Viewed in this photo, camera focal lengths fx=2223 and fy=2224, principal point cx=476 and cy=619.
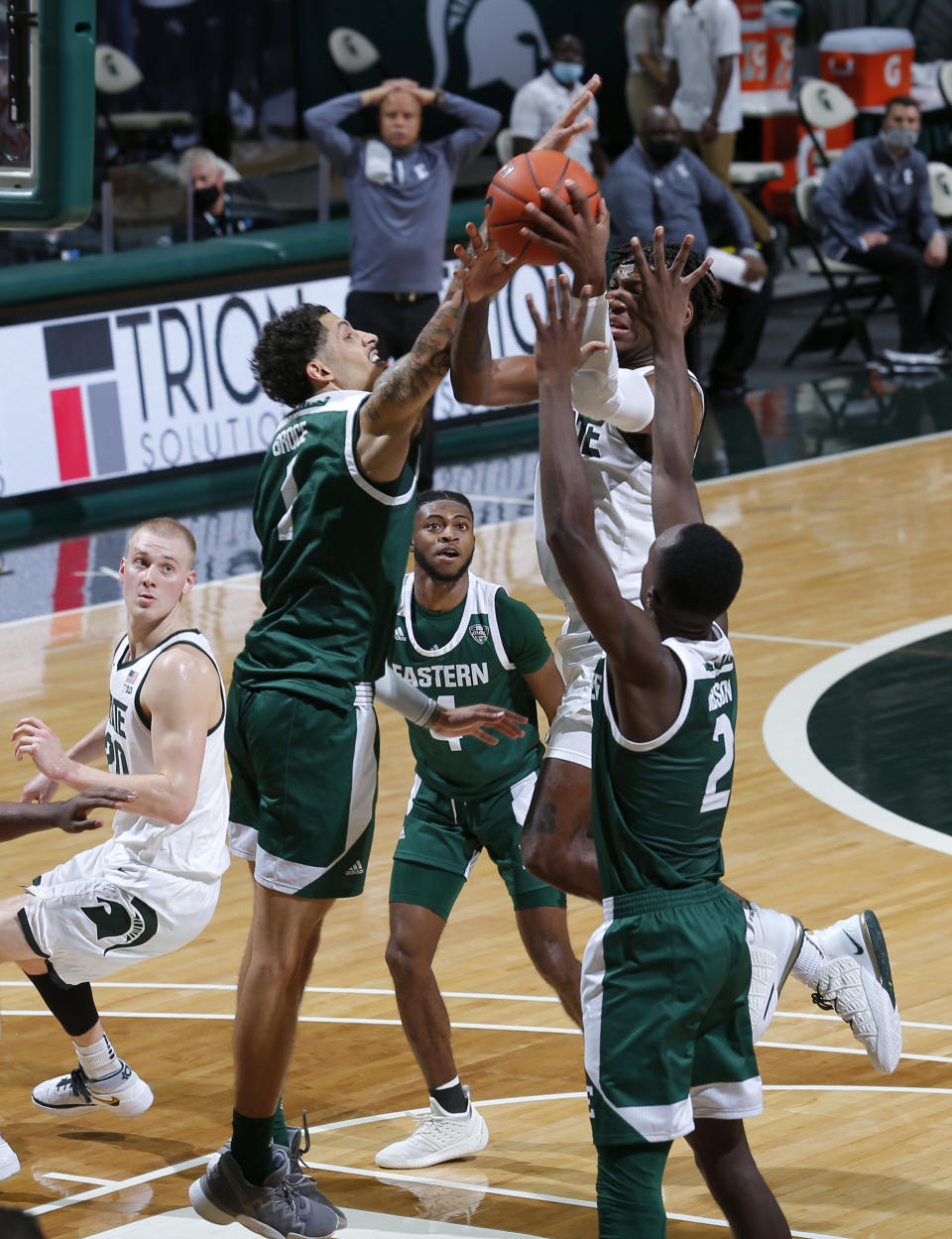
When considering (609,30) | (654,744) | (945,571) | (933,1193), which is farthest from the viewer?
(609,30)

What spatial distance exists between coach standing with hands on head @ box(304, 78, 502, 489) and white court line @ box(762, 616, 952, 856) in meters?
3.81

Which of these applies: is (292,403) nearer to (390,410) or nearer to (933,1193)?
(390,410)

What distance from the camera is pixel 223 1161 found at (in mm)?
4836

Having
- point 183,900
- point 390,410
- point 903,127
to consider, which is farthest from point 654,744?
point 903,127

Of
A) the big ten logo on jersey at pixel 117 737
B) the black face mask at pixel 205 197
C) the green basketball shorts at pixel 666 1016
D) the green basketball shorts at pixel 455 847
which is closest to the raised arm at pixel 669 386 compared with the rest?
the green basketball shorts at pixel 666 1016

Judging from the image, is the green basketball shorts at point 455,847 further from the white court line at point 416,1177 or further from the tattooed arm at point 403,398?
the tattooed arm at point 403,398

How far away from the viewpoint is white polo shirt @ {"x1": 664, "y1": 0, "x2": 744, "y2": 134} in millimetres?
17625

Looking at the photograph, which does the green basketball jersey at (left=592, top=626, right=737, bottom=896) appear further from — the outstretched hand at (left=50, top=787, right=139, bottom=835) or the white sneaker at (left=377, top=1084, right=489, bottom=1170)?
the white sneaker at (left=377, top=1084, right=489, bottom=1170)

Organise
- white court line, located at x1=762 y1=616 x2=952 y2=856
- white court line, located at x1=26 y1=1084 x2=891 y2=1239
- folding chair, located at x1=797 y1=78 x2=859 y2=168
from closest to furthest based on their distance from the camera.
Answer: white court line, located at x1=26 y1=1084 x2=891 y2=1239
white court line, located at x1=762 y1=616 x2=952 y2=856
folding chair, located at x1=797 y1=78 x2=859 y2=168

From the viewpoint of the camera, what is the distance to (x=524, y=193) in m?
4.73

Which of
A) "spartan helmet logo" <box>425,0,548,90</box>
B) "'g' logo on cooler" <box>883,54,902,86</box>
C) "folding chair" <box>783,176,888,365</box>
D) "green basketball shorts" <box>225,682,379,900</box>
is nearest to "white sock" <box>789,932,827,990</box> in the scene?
"green basketball shorts" <box>225,682,379,900</box>

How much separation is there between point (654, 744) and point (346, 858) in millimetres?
1075

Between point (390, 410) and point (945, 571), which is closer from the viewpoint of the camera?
point (390, 410)

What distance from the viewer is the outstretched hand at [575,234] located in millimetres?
4496
